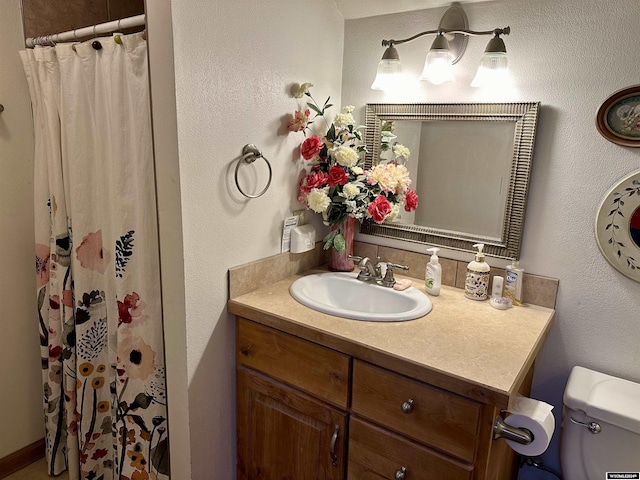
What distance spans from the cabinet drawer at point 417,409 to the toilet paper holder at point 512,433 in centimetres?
8

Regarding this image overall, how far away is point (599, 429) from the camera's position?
1265mm

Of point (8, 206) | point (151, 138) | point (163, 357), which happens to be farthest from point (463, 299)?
point (8, 206)

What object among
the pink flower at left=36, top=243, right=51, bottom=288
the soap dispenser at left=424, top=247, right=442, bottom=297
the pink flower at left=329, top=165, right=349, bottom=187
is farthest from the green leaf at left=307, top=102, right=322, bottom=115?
the pink flower at left=36, top=243, right=51, bottom=288

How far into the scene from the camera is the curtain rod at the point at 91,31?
1.33 meters

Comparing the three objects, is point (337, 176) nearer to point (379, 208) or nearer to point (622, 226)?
point (379, 208)

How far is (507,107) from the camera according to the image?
151 cm

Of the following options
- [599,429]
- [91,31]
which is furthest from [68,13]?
[599,429]

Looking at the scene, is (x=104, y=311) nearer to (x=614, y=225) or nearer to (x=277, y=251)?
(x=277, y=251)

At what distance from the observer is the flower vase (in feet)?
5.98

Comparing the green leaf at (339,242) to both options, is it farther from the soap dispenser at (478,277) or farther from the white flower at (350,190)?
the soap dispenser at (478,277)

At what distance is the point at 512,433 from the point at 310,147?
3.63ft

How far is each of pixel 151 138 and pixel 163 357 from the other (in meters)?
0.73

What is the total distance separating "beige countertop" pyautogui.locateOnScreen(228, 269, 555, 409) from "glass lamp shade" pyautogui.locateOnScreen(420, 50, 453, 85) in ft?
2.54

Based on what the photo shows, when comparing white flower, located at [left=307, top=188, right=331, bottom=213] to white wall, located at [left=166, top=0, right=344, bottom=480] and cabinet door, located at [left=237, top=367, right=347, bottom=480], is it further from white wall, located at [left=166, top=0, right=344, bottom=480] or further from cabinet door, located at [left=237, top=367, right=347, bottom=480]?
cabinet door, located at [left=237, top=367, right=347, bottom=480]
